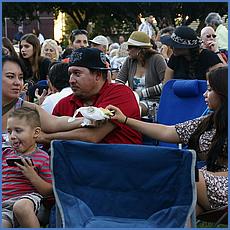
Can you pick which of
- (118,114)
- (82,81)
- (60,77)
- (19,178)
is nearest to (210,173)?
(118,114)

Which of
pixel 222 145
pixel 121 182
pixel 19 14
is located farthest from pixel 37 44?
pixel 19 14

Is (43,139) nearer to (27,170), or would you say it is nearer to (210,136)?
(27,170)

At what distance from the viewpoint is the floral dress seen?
4000 mm

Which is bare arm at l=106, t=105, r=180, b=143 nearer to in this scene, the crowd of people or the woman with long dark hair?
the crowd of people

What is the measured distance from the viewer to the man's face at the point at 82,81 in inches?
174

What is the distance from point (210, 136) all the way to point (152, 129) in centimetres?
38

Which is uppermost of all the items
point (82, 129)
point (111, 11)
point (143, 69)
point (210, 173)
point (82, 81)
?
point (111, 11)

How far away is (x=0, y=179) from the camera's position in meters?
3.66

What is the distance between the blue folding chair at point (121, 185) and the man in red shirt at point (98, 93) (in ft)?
2.64

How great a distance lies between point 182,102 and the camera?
5652mm

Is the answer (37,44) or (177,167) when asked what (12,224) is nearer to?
(177,167)

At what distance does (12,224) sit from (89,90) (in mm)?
1086

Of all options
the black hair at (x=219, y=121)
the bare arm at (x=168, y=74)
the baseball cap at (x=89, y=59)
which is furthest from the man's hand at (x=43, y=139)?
the bare arm at (x=168, y=74)

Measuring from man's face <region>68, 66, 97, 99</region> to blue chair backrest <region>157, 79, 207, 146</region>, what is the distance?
1.32m
